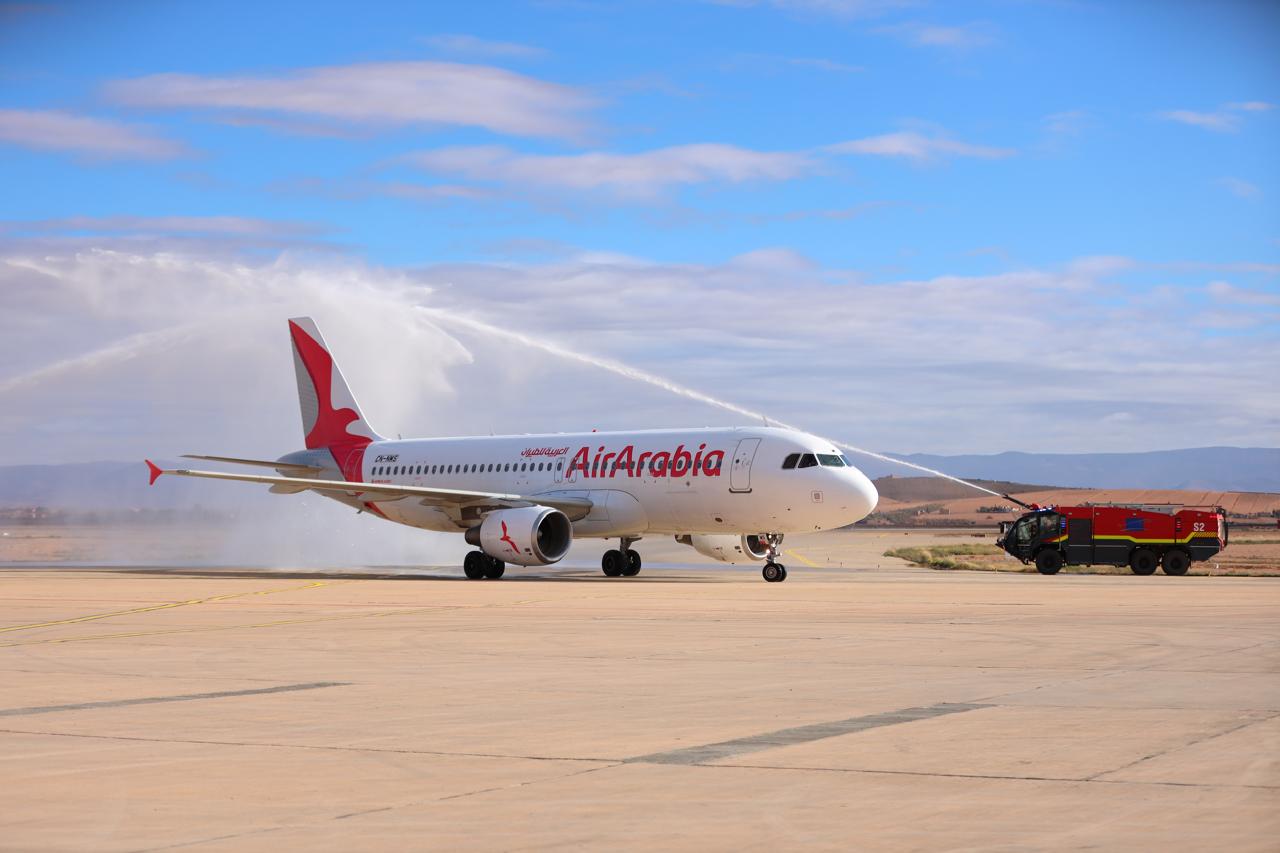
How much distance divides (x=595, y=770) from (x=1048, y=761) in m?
2.85

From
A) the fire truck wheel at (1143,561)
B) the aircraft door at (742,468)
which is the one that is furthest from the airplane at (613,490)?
the fire truck wheel at (1143,561)

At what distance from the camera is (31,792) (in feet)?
29.4

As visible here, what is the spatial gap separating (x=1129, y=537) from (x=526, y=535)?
17.8m

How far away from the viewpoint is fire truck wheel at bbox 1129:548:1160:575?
145 ft

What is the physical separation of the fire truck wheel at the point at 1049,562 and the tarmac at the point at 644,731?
2131cm

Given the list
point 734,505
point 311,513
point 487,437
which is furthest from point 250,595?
point 311,513

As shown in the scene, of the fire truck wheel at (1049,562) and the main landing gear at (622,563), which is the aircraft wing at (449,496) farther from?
the fire truck wheel at (1049,562)

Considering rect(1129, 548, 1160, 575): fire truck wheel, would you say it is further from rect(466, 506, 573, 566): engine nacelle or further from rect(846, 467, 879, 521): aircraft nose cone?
rect(466, 506, 573, 566): engine nacelle

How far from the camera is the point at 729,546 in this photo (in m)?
43.8

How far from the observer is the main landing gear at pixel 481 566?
41.8 m

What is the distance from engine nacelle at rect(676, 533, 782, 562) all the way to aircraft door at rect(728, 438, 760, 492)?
3.55 meters

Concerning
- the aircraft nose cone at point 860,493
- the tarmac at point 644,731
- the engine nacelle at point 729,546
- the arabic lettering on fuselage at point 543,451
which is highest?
the arabic lettering on fuselage at point 543,451

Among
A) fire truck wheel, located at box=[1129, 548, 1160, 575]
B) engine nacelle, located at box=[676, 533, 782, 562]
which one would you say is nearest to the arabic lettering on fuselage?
engine nacelle, located at box=[676, 533, 782, 562]

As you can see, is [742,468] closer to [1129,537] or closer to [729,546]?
[729,546]
